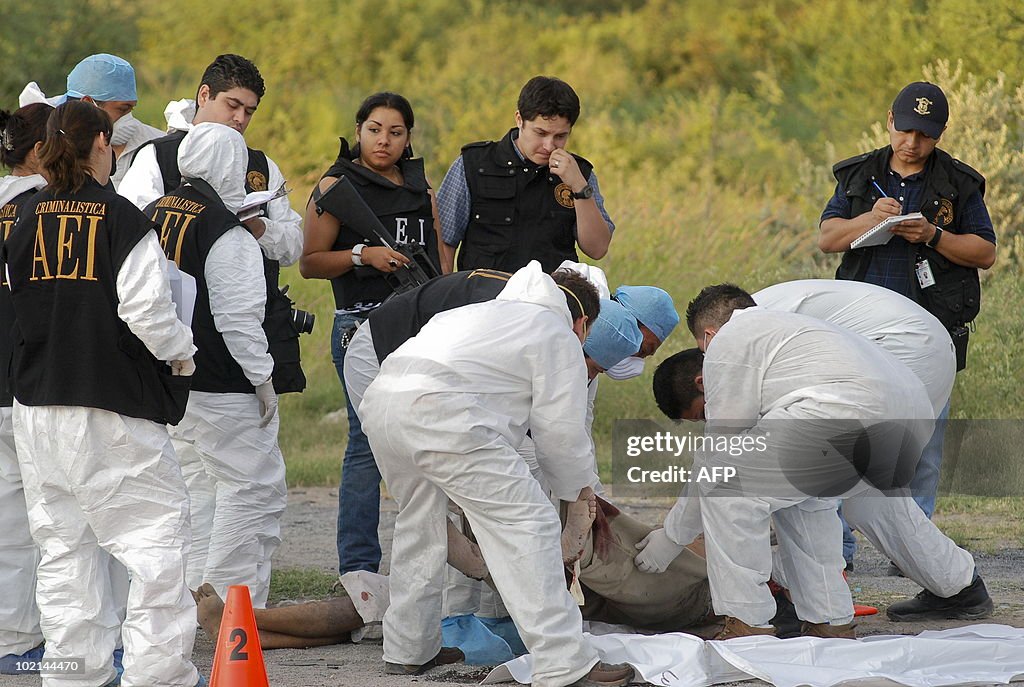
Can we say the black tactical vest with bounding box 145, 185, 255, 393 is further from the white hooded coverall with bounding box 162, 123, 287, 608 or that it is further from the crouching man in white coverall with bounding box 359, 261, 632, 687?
the crouching man in white coverall with bounding box 359, 261, 632, 687

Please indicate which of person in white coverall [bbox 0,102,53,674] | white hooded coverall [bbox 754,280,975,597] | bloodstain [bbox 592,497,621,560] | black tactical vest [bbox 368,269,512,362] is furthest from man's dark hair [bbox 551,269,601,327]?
person in white coverall [bbox 0,102,53,674]

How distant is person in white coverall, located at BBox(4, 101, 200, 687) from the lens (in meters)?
4.20

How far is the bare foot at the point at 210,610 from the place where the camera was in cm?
480

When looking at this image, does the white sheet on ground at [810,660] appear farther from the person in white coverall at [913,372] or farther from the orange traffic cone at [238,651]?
the orange traffic cone at [238,651]

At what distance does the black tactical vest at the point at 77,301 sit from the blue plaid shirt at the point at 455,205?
2210 millimetres

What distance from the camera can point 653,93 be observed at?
57.4 ft

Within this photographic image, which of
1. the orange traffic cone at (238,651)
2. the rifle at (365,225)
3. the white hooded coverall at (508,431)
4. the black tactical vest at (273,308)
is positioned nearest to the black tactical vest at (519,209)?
the rifle at (365,225)

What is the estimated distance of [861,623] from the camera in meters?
5.50

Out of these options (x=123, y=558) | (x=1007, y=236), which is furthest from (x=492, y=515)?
(x=1007, y=236)

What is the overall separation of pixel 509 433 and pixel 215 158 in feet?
5.40

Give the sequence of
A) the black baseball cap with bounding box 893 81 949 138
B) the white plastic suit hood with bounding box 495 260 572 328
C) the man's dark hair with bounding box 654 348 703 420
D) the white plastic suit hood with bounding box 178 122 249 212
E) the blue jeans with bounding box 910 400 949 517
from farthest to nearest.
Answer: the blue jeans with bounding box 910 400 949 517, the black baseball cap with bounding box 893 81 949 138, the man's dark hair with bounding box 654 348 703 420, the white plastic suit hood with bounding box 178 122 249 212, the white plastic suit hood with bounding box 495 260 572 328

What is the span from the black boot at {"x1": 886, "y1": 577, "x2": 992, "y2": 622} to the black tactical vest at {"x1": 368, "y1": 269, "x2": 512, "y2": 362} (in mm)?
2235

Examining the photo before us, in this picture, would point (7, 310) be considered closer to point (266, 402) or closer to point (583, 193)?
point (266, 402)

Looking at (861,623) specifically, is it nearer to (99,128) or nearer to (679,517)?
(679,517)
